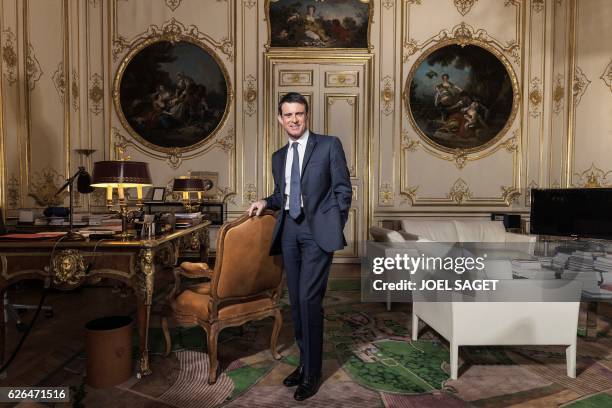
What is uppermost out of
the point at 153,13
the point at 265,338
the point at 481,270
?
the point at 153,13

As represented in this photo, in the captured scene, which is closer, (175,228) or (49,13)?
(175,228)

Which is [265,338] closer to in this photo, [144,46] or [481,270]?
[481,270]

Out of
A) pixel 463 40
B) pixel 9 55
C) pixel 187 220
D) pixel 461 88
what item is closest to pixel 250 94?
pixel 9 55

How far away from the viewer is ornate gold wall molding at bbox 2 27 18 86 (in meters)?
4.62

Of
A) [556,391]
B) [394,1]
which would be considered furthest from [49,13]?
[556,391]

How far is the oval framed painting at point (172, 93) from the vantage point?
628 centimetres

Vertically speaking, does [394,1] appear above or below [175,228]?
above

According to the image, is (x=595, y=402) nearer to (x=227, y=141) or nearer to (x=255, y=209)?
(x=255, y=209)

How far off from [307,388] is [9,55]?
5113 mm

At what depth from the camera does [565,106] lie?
19.8 ft

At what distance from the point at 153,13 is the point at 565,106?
6.54 meters

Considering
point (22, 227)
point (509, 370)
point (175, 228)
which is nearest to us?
point (509, 370)

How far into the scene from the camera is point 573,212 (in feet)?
16.6

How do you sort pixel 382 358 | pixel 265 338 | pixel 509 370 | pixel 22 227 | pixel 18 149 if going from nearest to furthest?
pixel 509 370, pixel 382 358, pixel 265 338, pixel 22 227, pixel 18 149
